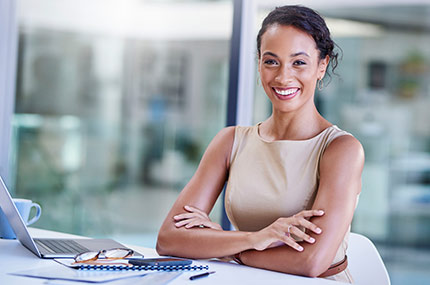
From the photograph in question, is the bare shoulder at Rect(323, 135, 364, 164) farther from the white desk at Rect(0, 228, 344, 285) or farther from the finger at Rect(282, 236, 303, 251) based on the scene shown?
the white desk at Rect(0, 228, 344, 285)

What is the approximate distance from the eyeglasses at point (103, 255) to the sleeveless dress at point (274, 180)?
0.54 meters

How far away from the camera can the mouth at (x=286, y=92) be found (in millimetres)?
1965

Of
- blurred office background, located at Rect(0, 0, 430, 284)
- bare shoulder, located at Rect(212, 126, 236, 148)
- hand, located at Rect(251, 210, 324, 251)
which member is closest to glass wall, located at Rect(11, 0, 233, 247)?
blurred office background, located at Rect(0, 0, 430, 284)

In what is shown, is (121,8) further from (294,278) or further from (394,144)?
(294,278)

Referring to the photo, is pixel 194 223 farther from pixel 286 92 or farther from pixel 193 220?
pixel 286 92

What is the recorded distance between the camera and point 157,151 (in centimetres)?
503

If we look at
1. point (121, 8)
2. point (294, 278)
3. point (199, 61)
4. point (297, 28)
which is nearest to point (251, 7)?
point (297, 28)

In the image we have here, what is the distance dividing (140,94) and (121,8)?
30.0 inches

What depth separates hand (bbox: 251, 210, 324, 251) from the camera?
1.62 meters

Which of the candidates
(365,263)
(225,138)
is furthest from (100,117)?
(365,263)

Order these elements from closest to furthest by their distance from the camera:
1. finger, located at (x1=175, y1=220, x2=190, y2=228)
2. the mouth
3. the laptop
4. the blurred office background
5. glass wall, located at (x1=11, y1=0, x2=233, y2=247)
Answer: the laptop, finger, located at (x1=175, y1=220, x2=190, y2=228), the mouth, the blurred office background, glass wall, located at (x1=11, y1=0, x2=233, y2=247)

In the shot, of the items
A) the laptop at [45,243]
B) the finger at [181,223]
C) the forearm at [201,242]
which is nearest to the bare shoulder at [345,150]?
the forearm at [201,242]

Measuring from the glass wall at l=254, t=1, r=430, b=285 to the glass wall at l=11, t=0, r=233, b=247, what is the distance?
46.2 inches

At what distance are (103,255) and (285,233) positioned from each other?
0.49 m
